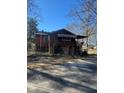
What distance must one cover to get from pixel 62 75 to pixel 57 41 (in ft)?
0.79

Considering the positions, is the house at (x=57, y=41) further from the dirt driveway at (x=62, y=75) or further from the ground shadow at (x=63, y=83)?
the ground shadow at (x=63, y=83)

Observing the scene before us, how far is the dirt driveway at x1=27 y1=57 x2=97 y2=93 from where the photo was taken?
4.98ft

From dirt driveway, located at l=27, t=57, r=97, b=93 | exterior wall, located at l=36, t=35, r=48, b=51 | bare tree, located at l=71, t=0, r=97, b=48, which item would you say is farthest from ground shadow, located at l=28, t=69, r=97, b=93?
bare tree, located at l=71, t=0, r=97, b=48

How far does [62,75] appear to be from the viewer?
1.57m

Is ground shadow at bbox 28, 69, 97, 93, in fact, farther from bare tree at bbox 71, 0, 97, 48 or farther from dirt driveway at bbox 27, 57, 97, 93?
bare tree at bbox 71, 0, 97, 48

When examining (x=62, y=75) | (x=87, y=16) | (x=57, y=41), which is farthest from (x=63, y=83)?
(x=87, y=16)

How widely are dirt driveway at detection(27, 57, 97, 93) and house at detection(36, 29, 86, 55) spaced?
0.07 metres

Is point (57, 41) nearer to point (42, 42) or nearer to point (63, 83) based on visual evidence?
point (42, 42)

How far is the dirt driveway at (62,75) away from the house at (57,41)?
7 centimetres

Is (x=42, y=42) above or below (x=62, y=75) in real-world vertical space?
above

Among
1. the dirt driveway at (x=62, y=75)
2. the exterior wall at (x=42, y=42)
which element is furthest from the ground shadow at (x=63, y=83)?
the exterior wall at (x=42, y=42)

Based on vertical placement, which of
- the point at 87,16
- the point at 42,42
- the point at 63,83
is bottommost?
the point at 63,83
